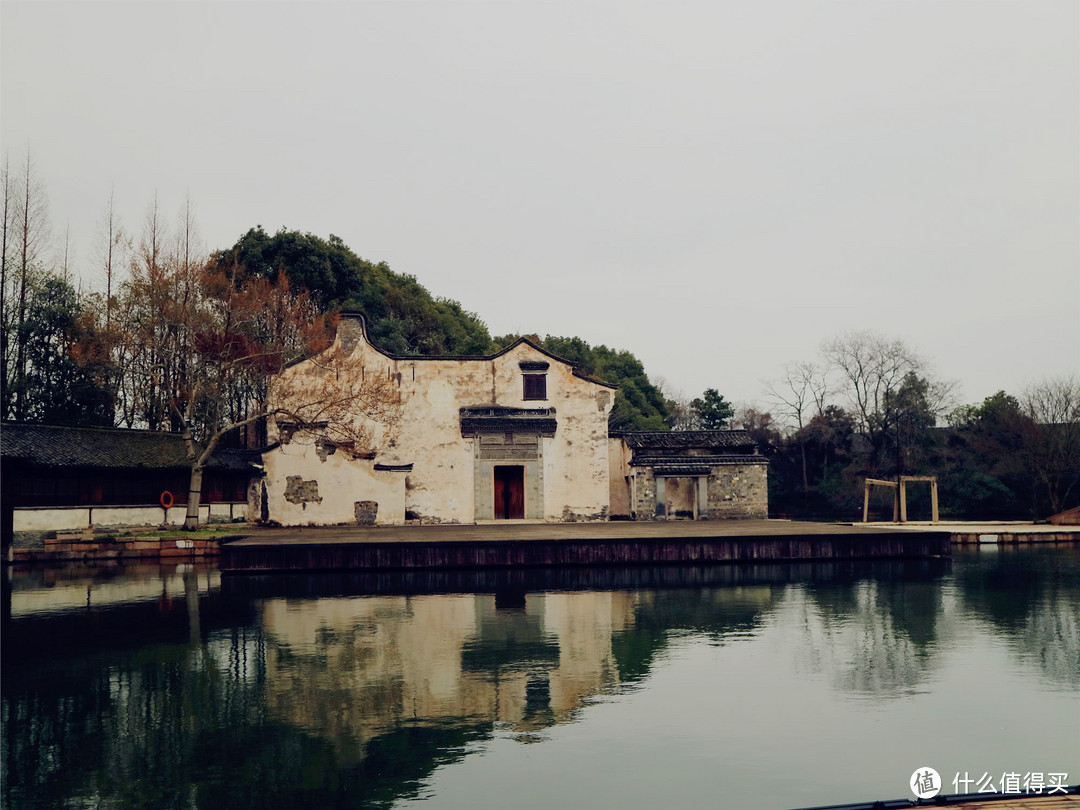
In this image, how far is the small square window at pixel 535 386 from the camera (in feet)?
98.0

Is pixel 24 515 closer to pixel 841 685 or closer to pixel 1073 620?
pixel 841 685

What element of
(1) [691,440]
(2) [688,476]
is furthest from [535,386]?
(2) [688,476]

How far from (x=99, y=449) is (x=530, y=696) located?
813 inches

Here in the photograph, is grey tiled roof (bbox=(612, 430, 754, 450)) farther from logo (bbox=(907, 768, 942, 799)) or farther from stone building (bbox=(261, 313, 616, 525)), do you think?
logo (bbox=(907, 768, 942, 799))

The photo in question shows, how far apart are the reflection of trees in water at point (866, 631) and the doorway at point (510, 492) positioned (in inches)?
544

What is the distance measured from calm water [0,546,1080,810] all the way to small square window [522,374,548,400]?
45.6ft

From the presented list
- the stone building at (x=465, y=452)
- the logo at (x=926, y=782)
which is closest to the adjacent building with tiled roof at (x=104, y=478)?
the stone building at (x=465, y=452)

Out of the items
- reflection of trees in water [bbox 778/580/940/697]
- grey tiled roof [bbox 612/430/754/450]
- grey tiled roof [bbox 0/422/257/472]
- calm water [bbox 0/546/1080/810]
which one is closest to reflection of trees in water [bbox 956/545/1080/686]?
calm water [bbox 0/546/1080/810]

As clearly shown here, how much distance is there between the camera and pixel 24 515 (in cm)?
2281

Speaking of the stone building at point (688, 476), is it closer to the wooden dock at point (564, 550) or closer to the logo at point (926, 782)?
the wooden dock at point (564, 550)

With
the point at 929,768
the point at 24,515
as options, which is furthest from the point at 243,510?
the point at 929,768

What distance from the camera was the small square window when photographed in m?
29.9

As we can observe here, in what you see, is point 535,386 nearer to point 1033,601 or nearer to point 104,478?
point 104,478

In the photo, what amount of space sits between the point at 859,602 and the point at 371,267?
35.6 m
